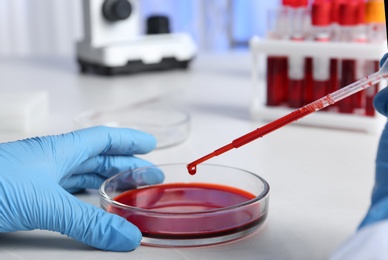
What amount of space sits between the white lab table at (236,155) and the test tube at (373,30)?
0.31 ft

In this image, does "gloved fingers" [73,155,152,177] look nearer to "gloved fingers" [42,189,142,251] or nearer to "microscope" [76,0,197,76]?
"gloved fingers" [42,189,142,251]

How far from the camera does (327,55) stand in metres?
1.60

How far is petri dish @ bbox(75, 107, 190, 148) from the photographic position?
154cm

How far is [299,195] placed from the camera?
1.18 meters

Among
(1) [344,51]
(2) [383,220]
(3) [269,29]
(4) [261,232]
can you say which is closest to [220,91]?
(3) [269,29]

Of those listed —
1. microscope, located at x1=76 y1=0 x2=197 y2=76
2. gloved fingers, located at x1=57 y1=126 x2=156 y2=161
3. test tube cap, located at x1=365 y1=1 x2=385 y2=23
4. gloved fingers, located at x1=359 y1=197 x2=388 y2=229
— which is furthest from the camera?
microscope, located at x1=76 y1=0 x2=197 y2=76

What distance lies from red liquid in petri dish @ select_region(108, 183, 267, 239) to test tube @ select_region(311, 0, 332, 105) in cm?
60

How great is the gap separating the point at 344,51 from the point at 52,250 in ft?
3.02

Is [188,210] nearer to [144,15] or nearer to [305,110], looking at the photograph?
[305,110]

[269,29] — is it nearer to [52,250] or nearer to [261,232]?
[261,232]

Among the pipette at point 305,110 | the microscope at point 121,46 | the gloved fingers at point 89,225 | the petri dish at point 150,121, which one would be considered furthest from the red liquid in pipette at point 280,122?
the microscope at point 121,46

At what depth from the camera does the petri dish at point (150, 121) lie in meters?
1.54

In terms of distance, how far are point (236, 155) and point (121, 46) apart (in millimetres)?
1061

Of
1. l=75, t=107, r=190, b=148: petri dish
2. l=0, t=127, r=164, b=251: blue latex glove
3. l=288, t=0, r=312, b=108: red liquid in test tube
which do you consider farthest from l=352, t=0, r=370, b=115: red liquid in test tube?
l=0, t=127, r=164, b=251: blue latex glove
